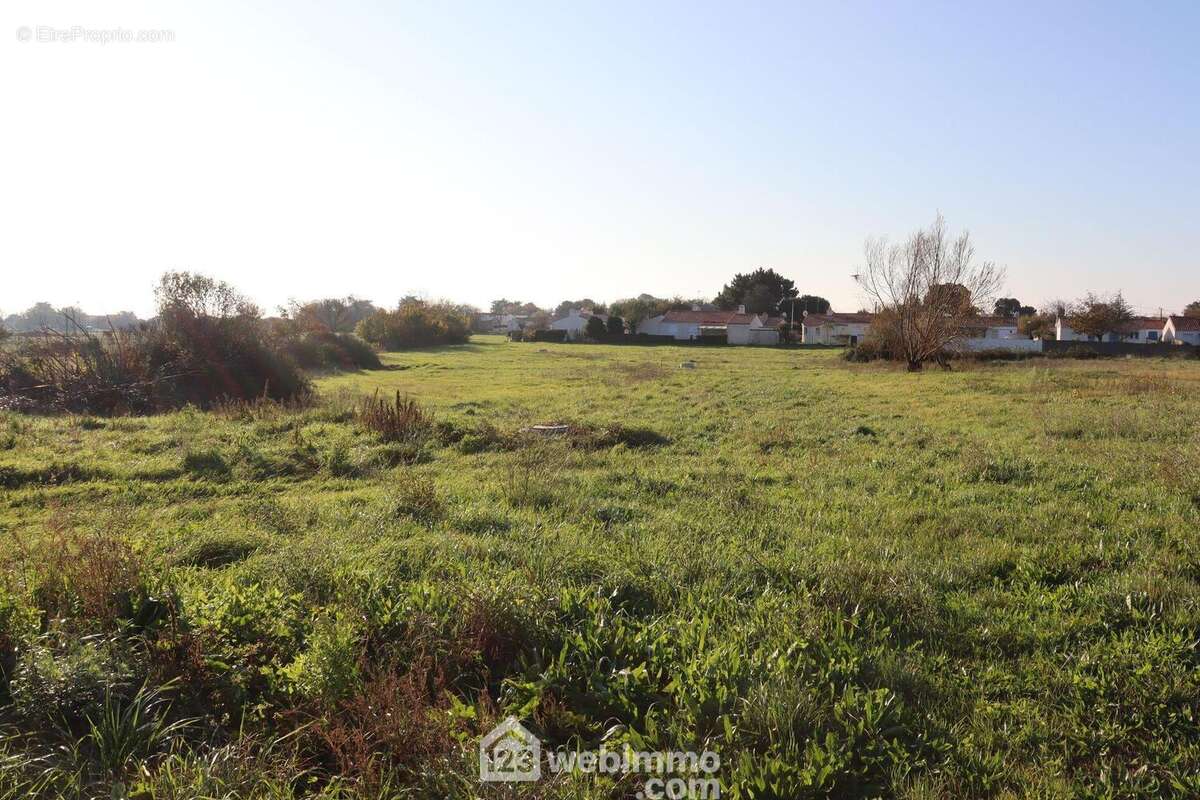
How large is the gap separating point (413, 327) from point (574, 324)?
2450 centimetres

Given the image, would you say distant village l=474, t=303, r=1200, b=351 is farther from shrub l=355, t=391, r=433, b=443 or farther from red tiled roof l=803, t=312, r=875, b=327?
shrub l=355, t=391, r=433, b=443

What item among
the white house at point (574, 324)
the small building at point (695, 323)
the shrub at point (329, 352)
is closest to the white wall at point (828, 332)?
the small building at point (695, 323)

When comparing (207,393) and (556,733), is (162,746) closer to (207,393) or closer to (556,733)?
(556,733)

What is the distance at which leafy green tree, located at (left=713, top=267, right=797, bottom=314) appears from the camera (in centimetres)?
9256

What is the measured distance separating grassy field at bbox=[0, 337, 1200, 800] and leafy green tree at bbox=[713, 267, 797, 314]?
279 feet

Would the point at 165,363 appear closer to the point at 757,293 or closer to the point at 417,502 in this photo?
the point at 417,502

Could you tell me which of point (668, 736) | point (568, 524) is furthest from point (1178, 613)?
point (568, 524)

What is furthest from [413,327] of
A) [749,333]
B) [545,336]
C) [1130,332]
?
[1130,332]

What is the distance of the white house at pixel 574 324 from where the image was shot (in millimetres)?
79938

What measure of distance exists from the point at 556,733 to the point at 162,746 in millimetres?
1848

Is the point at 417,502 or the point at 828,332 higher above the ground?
the point at 828,332

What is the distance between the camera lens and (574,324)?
281ft

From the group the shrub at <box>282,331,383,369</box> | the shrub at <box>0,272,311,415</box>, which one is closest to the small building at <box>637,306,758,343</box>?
→ the shrub at <box>282,331,383,369</box>

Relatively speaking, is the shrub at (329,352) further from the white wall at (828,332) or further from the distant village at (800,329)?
the white wall at (828,332)
